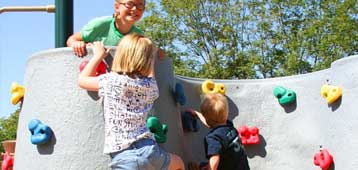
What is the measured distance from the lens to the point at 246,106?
19.7 ft

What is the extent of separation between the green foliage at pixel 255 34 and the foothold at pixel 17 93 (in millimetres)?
16939

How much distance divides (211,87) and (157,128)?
5.12ft

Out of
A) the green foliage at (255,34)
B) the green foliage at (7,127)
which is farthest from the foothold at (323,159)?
the green foliage at (7,127)

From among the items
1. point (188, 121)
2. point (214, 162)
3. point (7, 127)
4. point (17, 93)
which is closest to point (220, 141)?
point (214, 162)

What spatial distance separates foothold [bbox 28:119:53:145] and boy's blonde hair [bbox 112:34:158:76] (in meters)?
0.85

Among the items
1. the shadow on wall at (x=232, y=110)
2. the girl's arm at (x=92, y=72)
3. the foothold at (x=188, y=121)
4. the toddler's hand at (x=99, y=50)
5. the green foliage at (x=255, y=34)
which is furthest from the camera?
the green foliage at (x=255, y=34)

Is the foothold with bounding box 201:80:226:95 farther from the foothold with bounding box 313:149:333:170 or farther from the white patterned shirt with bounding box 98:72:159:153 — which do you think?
the white patterned shirt with bounding box 98:72:159:153

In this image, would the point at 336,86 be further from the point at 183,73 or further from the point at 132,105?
the point at 183,73

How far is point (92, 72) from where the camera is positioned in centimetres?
413

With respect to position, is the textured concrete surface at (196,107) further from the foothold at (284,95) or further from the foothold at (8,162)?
the foothold at (8,162)

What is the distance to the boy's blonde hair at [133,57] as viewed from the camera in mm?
3828

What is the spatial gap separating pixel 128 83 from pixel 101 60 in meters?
0.52

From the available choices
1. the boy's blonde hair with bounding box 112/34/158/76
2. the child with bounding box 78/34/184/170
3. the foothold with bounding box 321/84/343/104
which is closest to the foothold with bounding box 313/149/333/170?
the foothold with bounding box 321/84/343/104

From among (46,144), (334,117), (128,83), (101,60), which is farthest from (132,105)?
(334,117)
